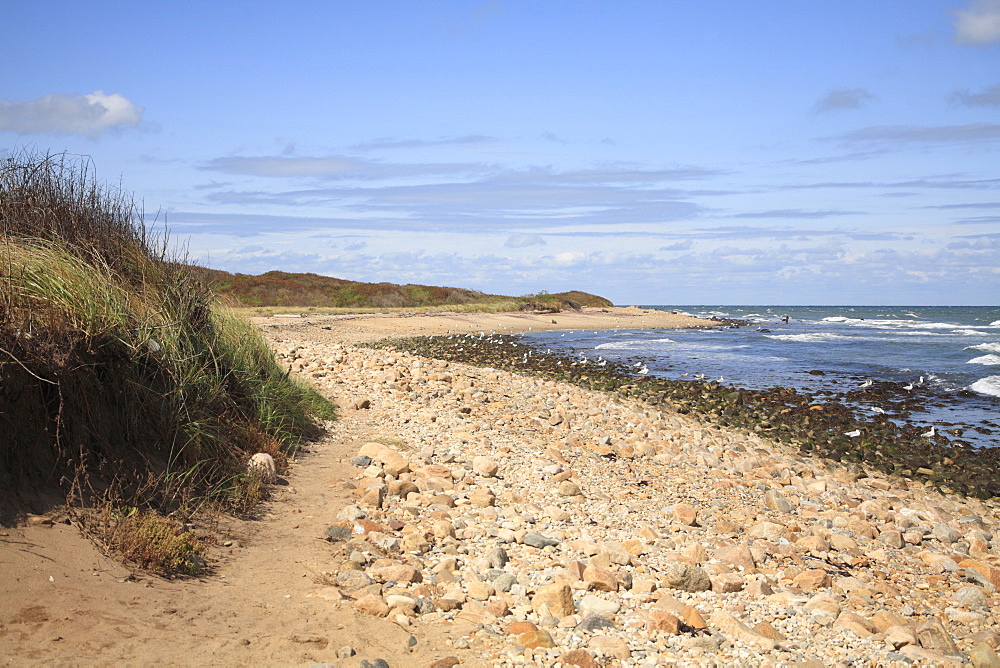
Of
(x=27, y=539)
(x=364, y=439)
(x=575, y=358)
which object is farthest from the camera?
(x=575, y=358)

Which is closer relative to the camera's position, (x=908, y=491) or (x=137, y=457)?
(x=137, y=457)

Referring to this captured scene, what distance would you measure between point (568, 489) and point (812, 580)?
2312mm

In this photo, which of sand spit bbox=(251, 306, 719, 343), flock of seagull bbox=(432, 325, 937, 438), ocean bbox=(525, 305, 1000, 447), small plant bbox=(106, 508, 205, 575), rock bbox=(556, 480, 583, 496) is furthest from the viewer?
sand spit bbox=(251, 306, 719, 343)

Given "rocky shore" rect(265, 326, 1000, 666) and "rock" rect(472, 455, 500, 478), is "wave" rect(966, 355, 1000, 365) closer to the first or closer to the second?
"rocky shore" rect(265, 326, 1000, 666)

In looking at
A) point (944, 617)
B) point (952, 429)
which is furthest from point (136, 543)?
point (952, 429)

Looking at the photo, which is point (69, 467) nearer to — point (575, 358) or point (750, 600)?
point (750, 600)

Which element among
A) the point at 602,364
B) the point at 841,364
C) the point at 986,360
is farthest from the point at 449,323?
the point at 986,360

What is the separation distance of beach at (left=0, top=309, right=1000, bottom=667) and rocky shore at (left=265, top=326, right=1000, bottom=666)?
0.02 m

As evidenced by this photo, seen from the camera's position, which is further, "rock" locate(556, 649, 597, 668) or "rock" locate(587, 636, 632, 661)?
"rock" locate(587, 636, 632, 661)

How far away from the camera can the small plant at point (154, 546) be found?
4.10 meters

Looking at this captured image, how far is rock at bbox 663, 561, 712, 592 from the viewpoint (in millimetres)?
4535

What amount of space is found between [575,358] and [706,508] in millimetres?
14805

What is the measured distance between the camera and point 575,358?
21156 millimetres

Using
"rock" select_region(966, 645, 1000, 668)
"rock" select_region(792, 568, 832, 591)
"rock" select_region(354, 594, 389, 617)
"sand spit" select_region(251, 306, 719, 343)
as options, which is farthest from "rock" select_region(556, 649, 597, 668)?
"sand spit" select_region(251, 306, 719, 343)
